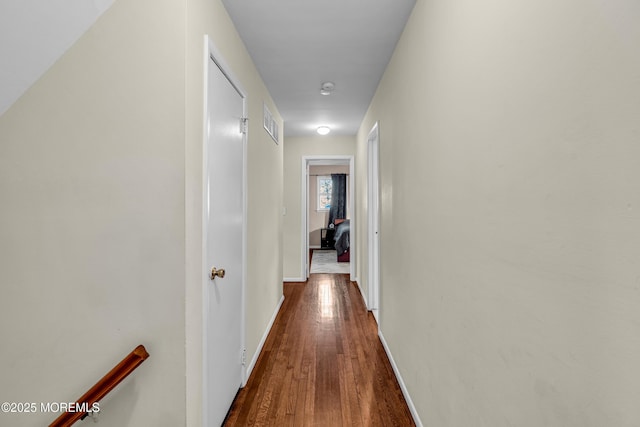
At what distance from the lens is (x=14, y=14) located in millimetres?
1181

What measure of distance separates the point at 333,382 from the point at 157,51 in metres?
2.23

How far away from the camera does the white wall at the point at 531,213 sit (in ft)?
1.97

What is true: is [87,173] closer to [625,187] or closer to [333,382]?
[625,187]

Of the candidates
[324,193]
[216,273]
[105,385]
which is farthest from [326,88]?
[324,193]

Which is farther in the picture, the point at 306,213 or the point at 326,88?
the point at 306,213

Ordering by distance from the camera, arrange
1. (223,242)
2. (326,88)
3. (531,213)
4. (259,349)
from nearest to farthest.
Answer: (531,213)
(223,242)
(259,349)
(326,88)

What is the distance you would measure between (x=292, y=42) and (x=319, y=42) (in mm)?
187

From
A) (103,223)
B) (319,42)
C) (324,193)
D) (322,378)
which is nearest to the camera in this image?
(103,223)

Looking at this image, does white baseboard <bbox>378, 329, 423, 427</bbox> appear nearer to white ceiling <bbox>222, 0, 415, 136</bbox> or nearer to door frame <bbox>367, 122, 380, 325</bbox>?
door frame <bbox>367, 122, 380, 325</bbox>

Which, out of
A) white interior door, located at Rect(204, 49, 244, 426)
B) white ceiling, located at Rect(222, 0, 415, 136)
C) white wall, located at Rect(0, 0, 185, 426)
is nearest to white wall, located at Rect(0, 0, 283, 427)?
white wall, located at Rect(0, 0, 185, 426)

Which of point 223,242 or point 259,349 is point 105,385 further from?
point 259,349

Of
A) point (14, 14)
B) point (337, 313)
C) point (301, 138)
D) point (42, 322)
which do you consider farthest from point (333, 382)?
point (301, 138)

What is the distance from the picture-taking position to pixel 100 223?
1.34 metres

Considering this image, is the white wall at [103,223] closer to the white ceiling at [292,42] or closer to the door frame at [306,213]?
the white ceiling at [292,42]
